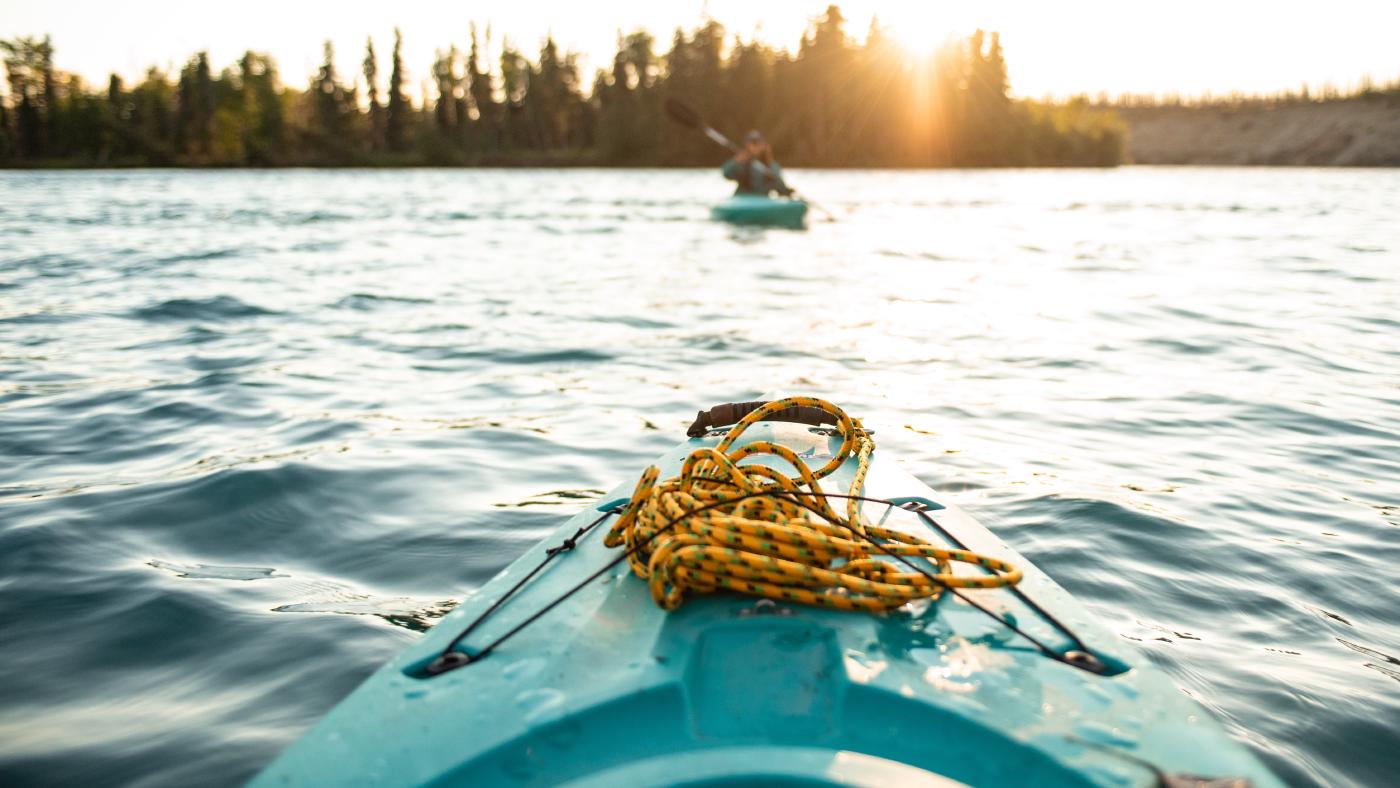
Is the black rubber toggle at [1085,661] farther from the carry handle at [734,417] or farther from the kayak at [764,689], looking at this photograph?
the carry handle at [734,417]

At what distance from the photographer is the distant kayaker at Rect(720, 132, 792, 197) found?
56.1ft

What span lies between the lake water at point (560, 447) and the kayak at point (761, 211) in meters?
3.99

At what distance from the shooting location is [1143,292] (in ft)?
34.1

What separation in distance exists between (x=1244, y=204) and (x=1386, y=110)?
235 ft

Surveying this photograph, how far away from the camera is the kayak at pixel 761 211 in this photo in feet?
53.7

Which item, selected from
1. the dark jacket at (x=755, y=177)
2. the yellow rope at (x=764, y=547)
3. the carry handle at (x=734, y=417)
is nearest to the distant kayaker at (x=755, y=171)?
the dark jacket at (x=755, y=177)

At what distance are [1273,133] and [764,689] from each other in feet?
338

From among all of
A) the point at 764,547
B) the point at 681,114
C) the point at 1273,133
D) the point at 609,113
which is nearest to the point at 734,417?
the point at 764,547

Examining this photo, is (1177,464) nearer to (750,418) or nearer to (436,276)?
(750,418)

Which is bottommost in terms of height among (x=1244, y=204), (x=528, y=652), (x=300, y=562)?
(x=300, y=562)

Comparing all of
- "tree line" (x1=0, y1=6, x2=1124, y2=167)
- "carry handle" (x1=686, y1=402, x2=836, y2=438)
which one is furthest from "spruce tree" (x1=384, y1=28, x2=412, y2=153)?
"carry handle" (x1=686, y1=402, x2=836, y2=438)

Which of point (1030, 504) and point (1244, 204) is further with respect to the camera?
point (1244, 204)

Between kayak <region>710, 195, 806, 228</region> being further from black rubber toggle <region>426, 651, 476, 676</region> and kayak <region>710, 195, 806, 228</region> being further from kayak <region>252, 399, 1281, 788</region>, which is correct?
black rubber toggle <region>426, 651, 476, 676</region>

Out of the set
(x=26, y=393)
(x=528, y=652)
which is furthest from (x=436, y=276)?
(x=528, y=652)
